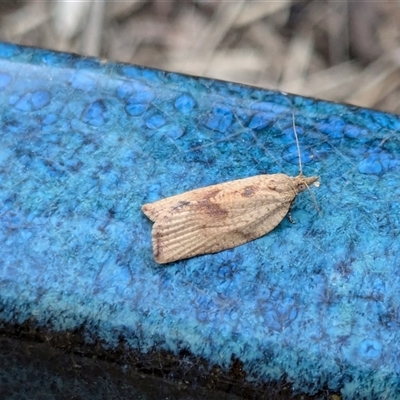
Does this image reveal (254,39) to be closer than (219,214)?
No

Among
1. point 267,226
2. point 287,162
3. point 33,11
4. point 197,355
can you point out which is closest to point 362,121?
point 287,162

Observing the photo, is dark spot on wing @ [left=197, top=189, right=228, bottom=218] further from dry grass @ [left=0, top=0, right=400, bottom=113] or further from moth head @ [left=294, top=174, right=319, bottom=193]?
dry grass @ [left=0, top=0, right=400, bottom=113]

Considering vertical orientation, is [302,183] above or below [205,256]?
above

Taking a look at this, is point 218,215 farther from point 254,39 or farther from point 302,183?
point 254,39

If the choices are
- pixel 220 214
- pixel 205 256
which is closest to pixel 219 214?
pixel 220 214

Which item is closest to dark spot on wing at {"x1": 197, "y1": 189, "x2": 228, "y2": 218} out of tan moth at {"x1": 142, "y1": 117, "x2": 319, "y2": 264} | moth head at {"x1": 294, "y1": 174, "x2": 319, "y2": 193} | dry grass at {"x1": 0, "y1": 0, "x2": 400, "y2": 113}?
tan moth at {"x1": 142, "y1": 117, "x2": 319, "y2": 264}

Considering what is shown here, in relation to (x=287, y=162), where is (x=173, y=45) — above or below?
below

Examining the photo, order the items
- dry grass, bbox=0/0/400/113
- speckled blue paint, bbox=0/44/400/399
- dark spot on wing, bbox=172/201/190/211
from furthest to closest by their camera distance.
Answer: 1. dry grass, bbox=0/0/400/113
2. dark spot on wing, bbox=172/201/190/211
3. speckled blue paint, bbox=0/44/400/399

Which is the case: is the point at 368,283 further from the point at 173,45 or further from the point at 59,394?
the point at 173,45
